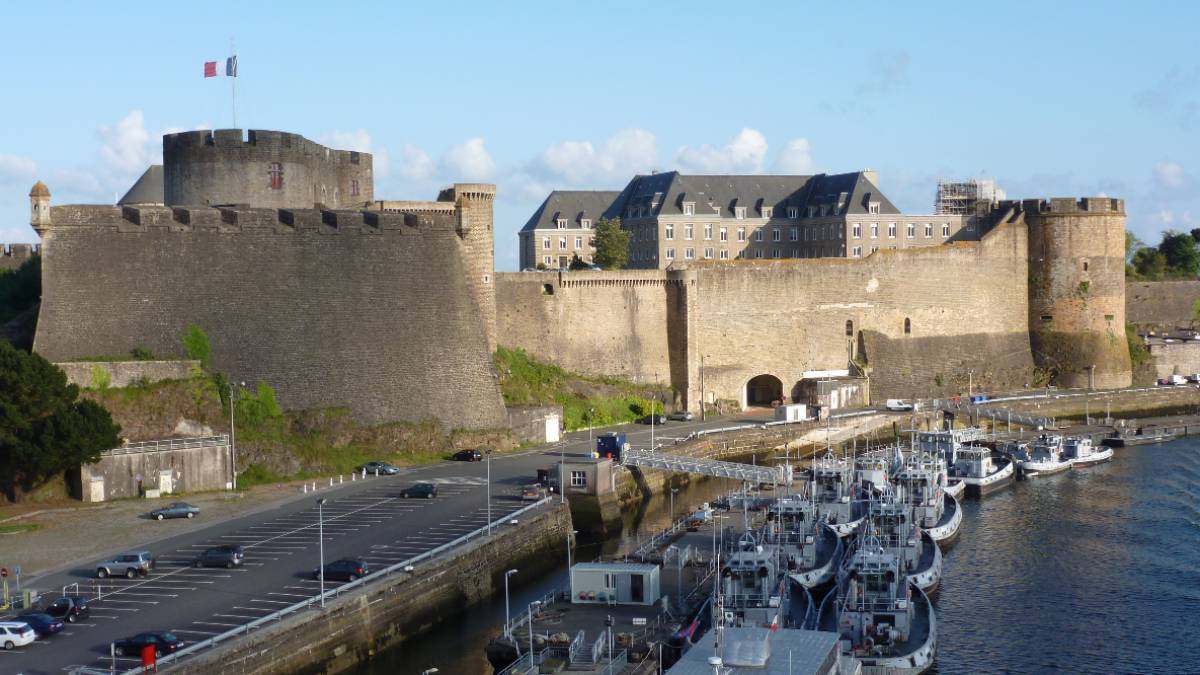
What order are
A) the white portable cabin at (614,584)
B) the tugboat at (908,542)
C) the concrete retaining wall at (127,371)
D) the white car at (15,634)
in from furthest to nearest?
the concrete retaining wall at (127,371)
the tugboat at (908,542)
the white portable cabin at (614,584)
the white car at (15,634)

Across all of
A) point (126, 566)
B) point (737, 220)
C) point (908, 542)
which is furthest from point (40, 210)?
point (737, 220)

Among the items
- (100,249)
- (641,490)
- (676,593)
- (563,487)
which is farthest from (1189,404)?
(100,249)

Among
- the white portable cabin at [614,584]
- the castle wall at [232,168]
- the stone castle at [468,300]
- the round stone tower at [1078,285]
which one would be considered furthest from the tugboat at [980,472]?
the castle wall at [232,168]

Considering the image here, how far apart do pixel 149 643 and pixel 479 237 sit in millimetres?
26651

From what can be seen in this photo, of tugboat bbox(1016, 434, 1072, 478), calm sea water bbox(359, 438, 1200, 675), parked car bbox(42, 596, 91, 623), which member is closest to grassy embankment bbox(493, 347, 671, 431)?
calm sea water bbox(359, 438, 1200, 675)

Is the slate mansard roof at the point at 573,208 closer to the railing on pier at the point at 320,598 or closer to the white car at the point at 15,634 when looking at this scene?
the railing on pier at the point at 320,598

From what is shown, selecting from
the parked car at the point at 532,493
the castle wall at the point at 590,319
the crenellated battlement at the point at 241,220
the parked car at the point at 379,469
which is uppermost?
the crenellated battlement at the point at 241,220

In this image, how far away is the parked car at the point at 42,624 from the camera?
26.8m

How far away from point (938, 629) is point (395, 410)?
791 inches

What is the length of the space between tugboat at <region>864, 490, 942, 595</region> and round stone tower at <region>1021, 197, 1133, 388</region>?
28.4m

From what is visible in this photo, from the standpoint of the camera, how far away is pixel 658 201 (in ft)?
230

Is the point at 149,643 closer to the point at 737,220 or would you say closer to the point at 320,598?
the point at 320,598

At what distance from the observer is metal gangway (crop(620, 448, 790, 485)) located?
1773 inches

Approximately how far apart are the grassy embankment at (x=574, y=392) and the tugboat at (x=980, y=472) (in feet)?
38.3
